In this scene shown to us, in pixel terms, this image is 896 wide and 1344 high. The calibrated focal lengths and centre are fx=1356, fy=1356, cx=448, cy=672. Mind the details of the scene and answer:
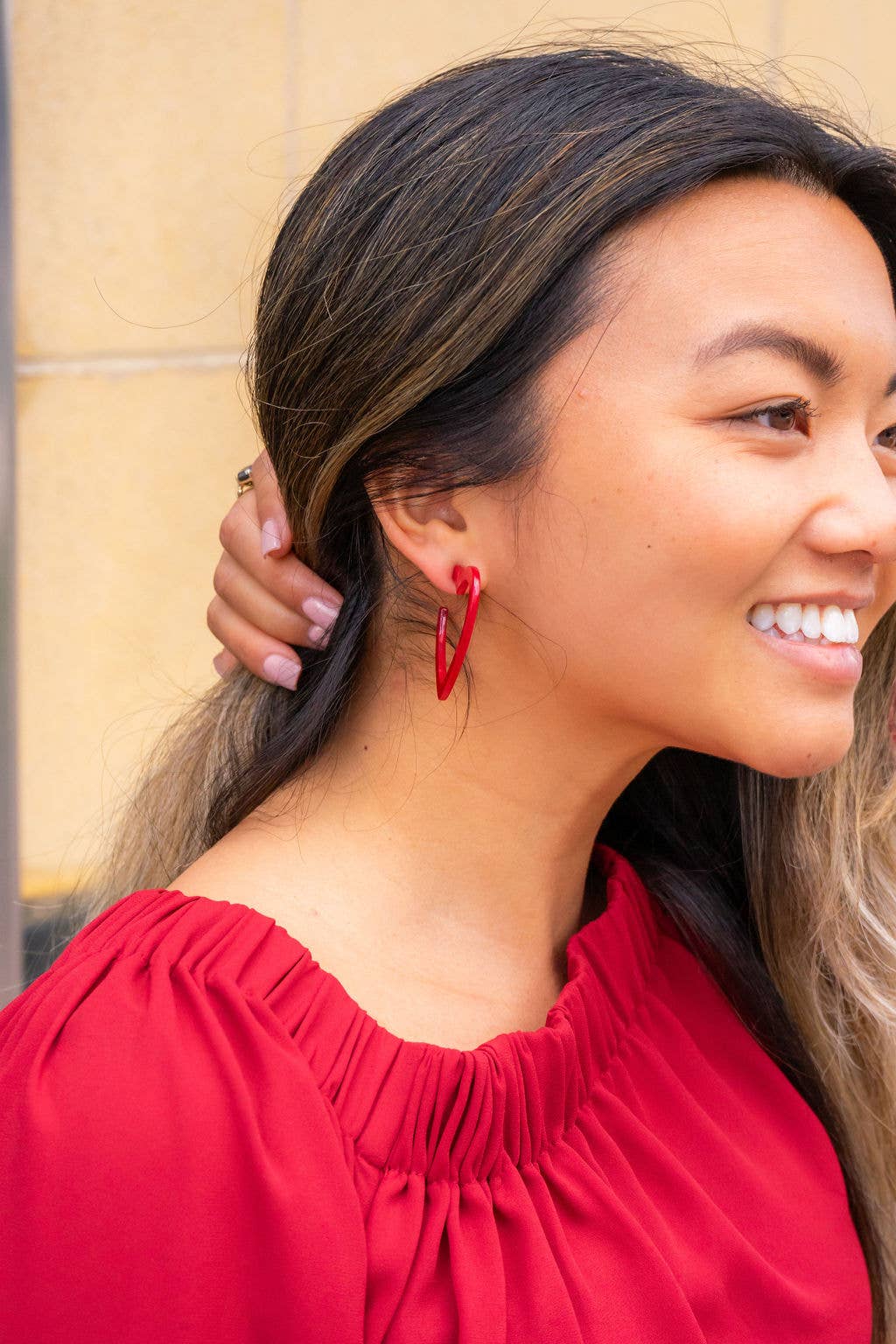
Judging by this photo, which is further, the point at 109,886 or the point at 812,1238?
the point at 109,886

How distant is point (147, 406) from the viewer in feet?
6.70

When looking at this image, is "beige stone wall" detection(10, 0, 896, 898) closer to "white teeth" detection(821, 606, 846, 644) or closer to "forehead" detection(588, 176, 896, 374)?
"forehead" detection(588, 176, 896, 374)

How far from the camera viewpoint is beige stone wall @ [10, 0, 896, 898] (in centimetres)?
195

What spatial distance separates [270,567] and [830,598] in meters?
0.53

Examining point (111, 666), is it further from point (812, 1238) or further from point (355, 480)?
point (812, 1238)

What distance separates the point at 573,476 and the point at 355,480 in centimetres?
22

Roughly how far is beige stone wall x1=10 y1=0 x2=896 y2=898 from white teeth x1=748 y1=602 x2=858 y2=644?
104cm

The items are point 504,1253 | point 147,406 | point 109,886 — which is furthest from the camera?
point 147,406

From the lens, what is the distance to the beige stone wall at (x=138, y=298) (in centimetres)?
195

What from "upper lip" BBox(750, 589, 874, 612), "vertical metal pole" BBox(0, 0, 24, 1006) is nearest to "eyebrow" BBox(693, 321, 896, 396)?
"upper lip" BBox(750, 589, 874, 612)

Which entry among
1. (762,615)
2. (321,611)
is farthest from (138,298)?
(762,615)

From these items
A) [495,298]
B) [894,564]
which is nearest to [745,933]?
[894,564]

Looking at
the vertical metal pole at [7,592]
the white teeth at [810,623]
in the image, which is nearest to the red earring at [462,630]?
the white teeth at [810,623]

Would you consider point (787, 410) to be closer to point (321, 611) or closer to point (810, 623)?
point (810, 623)
